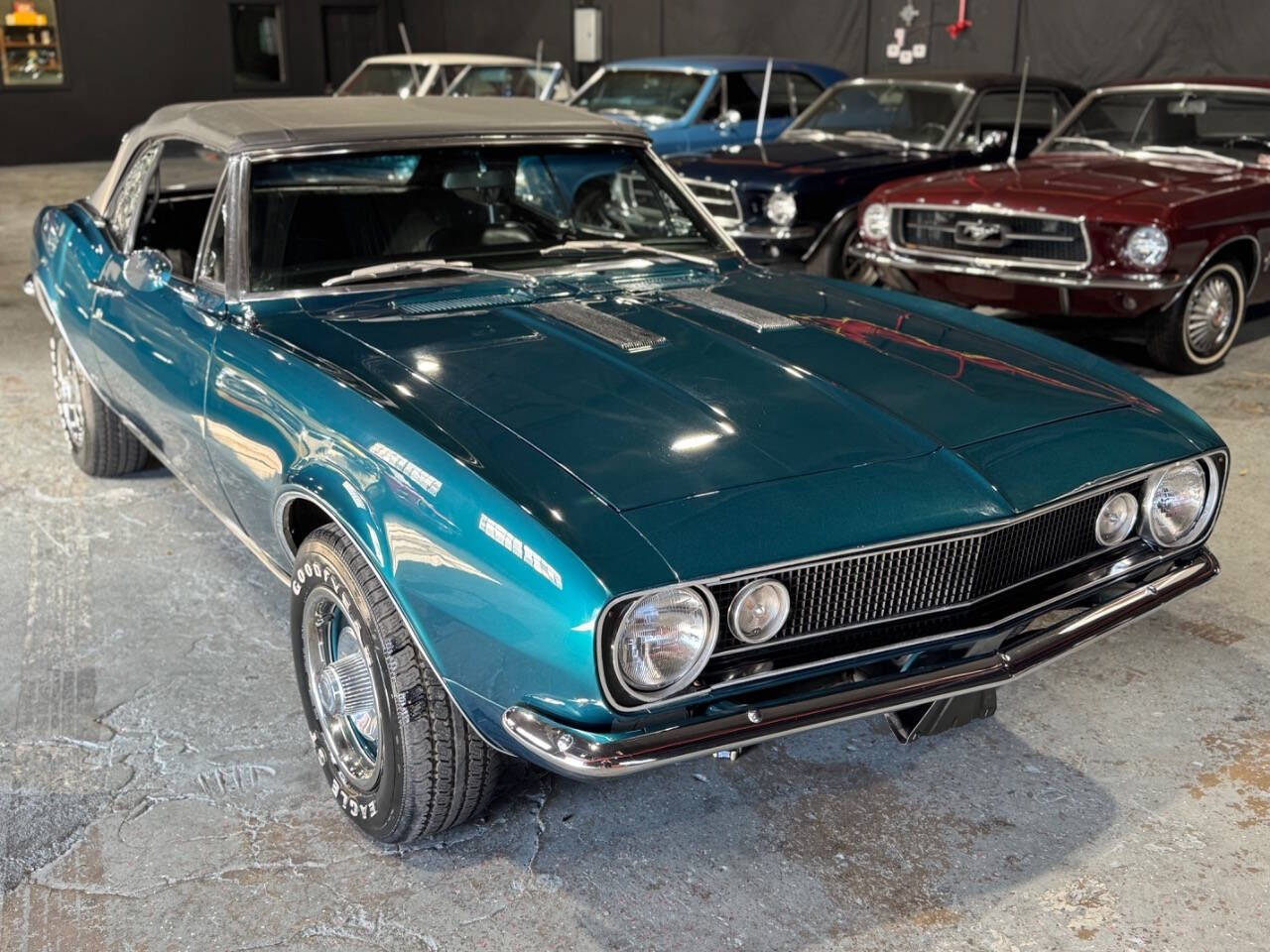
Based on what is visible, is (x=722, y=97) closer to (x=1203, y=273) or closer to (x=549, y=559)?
(x=1203, y=273)

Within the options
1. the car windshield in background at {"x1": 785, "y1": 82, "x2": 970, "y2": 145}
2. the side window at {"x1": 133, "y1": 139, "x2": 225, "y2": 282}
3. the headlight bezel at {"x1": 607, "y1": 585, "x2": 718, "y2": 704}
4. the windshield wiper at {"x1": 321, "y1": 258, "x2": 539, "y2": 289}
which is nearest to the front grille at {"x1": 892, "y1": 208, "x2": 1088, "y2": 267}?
the car windshield in background at {"x1": 785, "y1": 82, "x2": 970, "y2": 145}

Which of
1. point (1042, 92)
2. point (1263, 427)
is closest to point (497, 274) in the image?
point (1263, 427)

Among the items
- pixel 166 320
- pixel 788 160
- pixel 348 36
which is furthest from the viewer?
pixel 348 36

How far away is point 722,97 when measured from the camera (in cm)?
945

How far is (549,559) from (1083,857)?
4.31ft

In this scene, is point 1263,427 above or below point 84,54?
below

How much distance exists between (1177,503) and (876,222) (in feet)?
13.7

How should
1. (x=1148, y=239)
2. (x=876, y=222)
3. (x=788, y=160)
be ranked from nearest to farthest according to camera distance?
(x=1148, y=239), (x=876, y=222), (x=788, y=160)

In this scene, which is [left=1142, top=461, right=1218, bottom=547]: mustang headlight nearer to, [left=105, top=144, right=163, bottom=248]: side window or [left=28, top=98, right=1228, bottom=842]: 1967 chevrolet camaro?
[left=28, top=98, right=1228, bottom=842]: 1967 chevrolet camaro

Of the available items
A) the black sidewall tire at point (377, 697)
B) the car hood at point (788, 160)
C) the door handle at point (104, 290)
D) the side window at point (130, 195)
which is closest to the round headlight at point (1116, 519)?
the black sidewall tire at point (377, 697)

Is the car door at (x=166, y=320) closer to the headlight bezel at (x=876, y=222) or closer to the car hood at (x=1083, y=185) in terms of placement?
the headlight bezel at (x=876, y=222)

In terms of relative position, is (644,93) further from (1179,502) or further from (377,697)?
(377,697)

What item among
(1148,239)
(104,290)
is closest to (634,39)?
(1148,239)

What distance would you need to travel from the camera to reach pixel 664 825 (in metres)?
2.60
